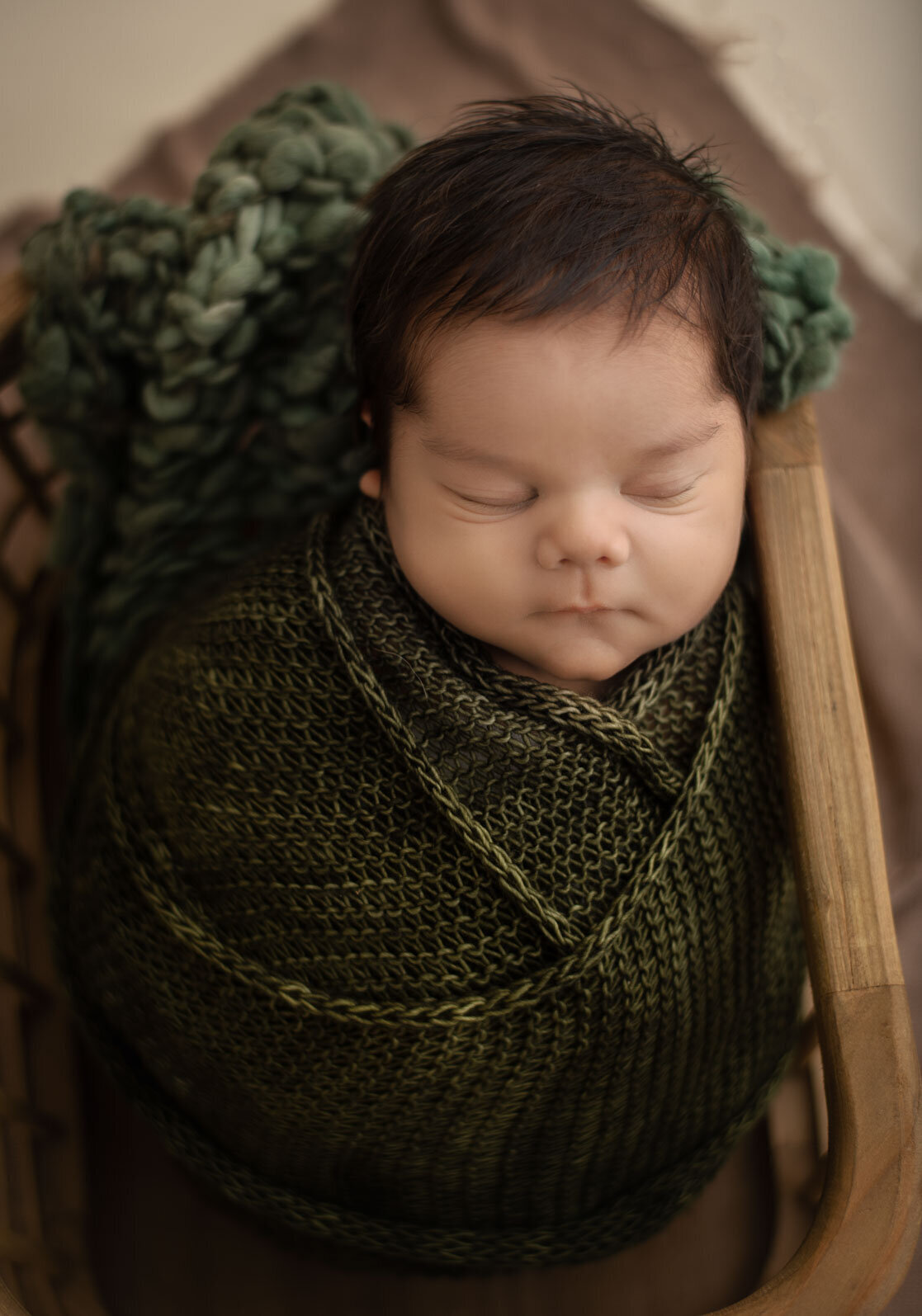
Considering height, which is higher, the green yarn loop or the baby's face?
the green yarn loop

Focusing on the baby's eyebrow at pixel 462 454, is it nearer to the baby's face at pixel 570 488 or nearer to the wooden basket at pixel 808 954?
the baby's face at pixel 570 488

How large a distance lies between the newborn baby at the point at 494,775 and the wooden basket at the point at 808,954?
51mm

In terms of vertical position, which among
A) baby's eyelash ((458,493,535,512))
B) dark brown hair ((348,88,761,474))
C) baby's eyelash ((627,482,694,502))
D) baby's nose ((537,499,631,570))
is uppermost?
dark brown hair ((348,88,761,474))

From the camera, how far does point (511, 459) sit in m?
0.55

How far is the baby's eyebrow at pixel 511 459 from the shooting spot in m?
0.55

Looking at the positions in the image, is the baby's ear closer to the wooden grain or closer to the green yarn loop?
the green yarn loop

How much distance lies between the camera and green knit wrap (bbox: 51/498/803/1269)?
1.99 ft

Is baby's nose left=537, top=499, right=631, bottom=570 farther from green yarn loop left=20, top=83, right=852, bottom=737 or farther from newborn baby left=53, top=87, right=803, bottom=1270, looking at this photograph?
green yarn loop left=20, top=83, right=852, bottom=737

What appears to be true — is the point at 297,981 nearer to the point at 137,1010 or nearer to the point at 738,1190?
the point at 137,1010

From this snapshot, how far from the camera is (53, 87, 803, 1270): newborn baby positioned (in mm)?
549

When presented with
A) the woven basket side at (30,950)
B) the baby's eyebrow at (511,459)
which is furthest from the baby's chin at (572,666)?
the woven basket side at (30,950)

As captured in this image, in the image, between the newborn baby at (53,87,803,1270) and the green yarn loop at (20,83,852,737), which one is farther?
the green yarn loop at (20,83,852,737)

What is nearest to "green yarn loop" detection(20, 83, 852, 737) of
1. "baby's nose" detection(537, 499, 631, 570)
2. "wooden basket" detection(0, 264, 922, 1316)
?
"wooden basket" detection(0, 264, 922, 1316)

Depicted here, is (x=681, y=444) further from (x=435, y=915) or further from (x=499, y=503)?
(x=435, y=915)
